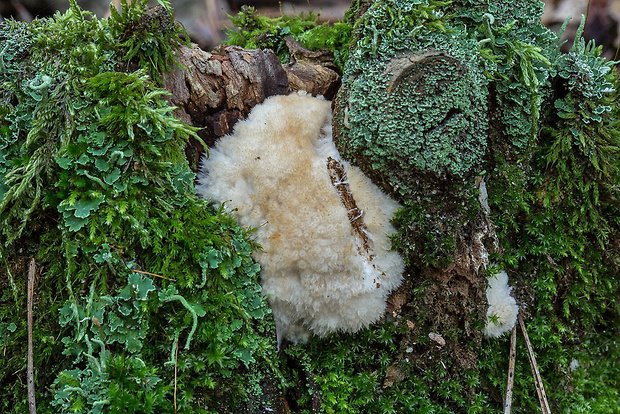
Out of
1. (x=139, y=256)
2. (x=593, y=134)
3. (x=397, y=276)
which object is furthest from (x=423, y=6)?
(x=139, y=256)

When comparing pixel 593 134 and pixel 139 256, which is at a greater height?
pixel 139 256

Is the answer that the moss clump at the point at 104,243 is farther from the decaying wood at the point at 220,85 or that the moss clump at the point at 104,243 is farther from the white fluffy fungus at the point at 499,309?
the white fluffy fungus at the point at 499,309

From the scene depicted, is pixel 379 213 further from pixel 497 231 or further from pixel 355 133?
pixel 497 231

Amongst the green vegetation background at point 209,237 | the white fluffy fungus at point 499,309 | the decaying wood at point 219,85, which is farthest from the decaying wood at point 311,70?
the white fluffy fungus at point 499,309

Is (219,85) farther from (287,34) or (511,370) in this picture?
(511,370)

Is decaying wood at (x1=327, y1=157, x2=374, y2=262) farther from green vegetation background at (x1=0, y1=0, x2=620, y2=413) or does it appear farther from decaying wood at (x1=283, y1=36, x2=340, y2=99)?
decaying wood at (x1=283, y1=36, x2=340, y2=99)

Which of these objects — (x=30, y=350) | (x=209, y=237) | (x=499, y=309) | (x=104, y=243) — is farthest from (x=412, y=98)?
(x=30, y=350)
